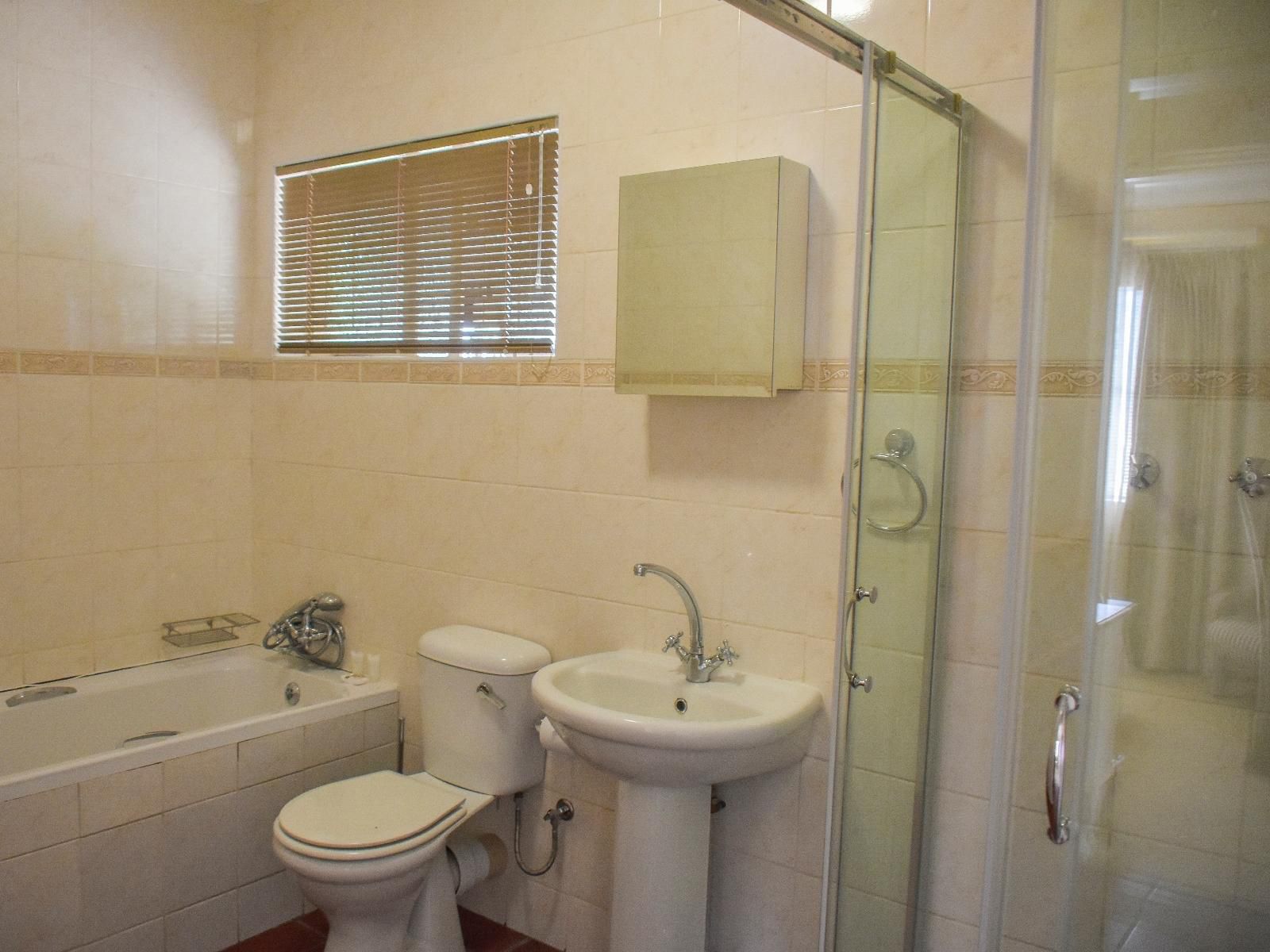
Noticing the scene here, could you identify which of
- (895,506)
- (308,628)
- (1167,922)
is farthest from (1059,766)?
(308,628)

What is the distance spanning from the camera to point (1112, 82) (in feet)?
4.17

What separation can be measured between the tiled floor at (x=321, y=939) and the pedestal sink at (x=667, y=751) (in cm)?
65

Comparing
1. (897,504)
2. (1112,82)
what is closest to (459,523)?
(897,504)

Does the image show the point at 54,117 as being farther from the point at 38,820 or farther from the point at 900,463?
the point at 900,463

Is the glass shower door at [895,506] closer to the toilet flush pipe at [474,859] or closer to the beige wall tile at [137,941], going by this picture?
the toilet flush pipe at [474,859]

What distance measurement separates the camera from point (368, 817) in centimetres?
242

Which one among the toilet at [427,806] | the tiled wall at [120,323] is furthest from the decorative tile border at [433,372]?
the tiled wall at [120,323]

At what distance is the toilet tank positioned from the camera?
2648 mm

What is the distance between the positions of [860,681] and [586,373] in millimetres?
1241

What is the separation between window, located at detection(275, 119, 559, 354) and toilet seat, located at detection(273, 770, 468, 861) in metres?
1.20

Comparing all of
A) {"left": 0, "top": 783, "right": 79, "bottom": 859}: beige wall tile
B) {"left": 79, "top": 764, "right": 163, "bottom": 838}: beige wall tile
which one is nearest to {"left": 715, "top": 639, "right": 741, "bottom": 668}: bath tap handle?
{"left": 79, "top": 764, "right": 163, "bottom": 838}: beige wall tile

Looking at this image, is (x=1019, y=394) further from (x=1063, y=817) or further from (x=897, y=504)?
(x=1063, y=817)

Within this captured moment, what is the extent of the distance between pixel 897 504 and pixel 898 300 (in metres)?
0.35

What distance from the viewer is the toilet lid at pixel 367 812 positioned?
2.32 metres
